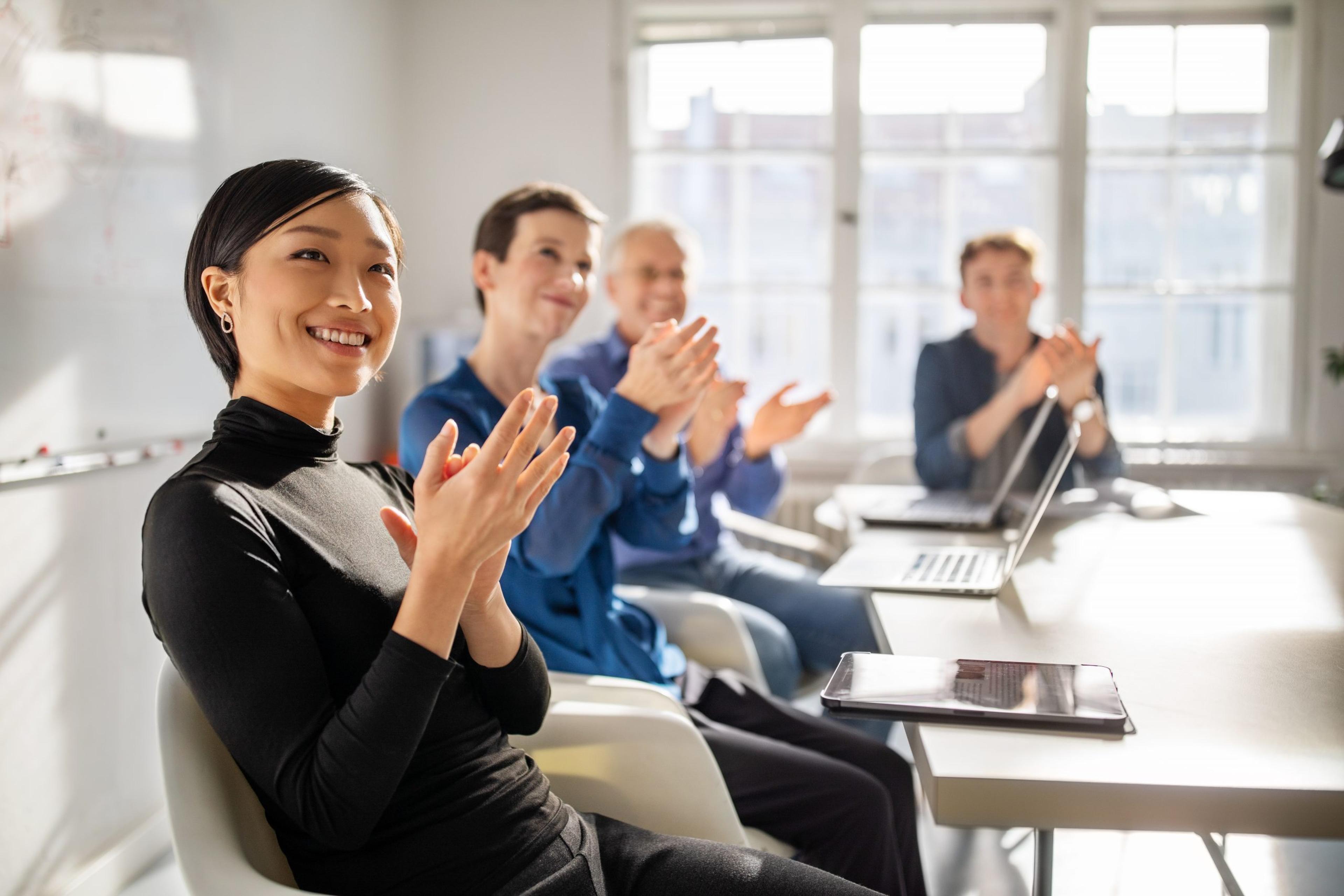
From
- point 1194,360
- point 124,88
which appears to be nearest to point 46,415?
point 124,88

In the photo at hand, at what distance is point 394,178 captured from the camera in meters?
4.05

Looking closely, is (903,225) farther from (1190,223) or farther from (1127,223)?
(1190,223)

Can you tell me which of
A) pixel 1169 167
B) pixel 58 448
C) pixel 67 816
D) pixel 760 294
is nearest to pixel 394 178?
pixel 760 294

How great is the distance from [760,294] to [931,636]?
3.02 metres

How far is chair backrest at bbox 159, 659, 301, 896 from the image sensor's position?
88cm

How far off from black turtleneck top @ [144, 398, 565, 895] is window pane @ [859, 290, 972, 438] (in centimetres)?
324

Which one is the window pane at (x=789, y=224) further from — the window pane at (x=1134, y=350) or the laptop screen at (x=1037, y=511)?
the laptop screen at (x=1037, y=511)

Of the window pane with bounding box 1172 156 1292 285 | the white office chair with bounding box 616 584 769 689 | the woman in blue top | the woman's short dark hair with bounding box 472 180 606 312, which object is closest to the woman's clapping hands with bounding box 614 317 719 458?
the woman in blue top

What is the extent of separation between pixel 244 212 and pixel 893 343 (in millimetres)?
3435

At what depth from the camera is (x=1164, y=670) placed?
112 cm

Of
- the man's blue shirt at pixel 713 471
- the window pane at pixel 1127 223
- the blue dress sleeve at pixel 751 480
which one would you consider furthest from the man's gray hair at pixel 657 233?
the window pane at pixel 1127 223

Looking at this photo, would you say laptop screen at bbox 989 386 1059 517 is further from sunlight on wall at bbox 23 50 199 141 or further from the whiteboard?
sunlight on wall at bbox 23 50 199 141

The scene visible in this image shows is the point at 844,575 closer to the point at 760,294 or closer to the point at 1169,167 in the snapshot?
the point at 760,294

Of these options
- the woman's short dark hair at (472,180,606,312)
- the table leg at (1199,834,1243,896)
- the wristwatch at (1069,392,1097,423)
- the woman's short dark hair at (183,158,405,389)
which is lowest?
the table leg at (1199,834,1243,896)
